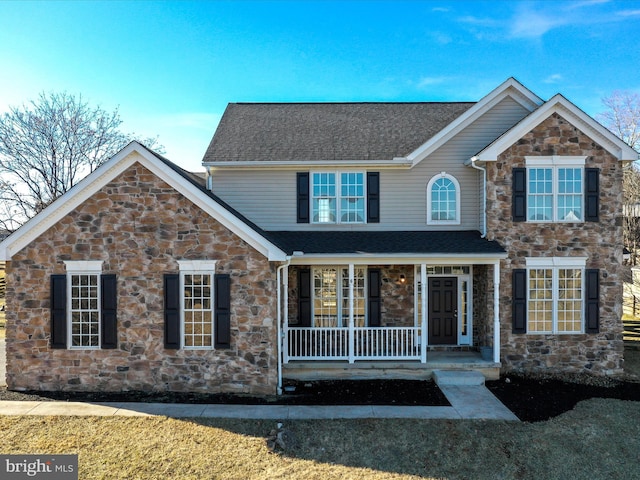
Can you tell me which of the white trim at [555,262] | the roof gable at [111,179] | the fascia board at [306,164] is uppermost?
the fascia board at [306,164]

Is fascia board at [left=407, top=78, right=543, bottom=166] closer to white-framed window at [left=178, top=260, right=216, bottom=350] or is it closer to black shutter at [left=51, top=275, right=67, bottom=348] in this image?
white-framed window at [left=178, top=260, right=216, bottom=350]

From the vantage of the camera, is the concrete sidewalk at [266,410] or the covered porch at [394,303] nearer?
the concrete sidewalk at [266,410]

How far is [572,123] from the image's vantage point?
10695 millimetres

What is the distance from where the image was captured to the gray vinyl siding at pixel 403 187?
11961 mm

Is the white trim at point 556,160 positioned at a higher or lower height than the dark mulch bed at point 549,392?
higher

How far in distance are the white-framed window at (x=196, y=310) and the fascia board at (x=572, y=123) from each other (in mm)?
8375

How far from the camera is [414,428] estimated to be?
7.47 meters

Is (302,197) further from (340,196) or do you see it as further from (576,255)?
(576,255)


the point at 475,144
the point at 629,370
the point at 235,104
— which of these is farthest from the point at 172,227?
the point at 629,370

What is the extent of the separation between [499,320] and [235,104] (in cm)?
1267

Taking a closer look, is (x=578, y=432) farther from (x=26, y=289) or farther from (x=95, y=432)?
(x=26, y=289)

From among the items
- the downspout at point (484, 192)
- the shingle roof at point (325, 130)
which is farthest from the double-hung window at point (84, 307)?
the downspout at point (484, 192)

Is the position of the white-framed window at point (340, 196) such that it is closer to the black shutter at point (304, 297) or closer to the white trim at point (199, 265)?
the black shutter at point (304, 297)

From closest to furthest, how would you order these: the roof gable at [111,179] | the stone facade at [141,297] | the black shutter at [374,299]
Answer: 1. the roof gable at [111,179]
2. the stone facade at [141,297]
3. the black shutter at [374,299]
